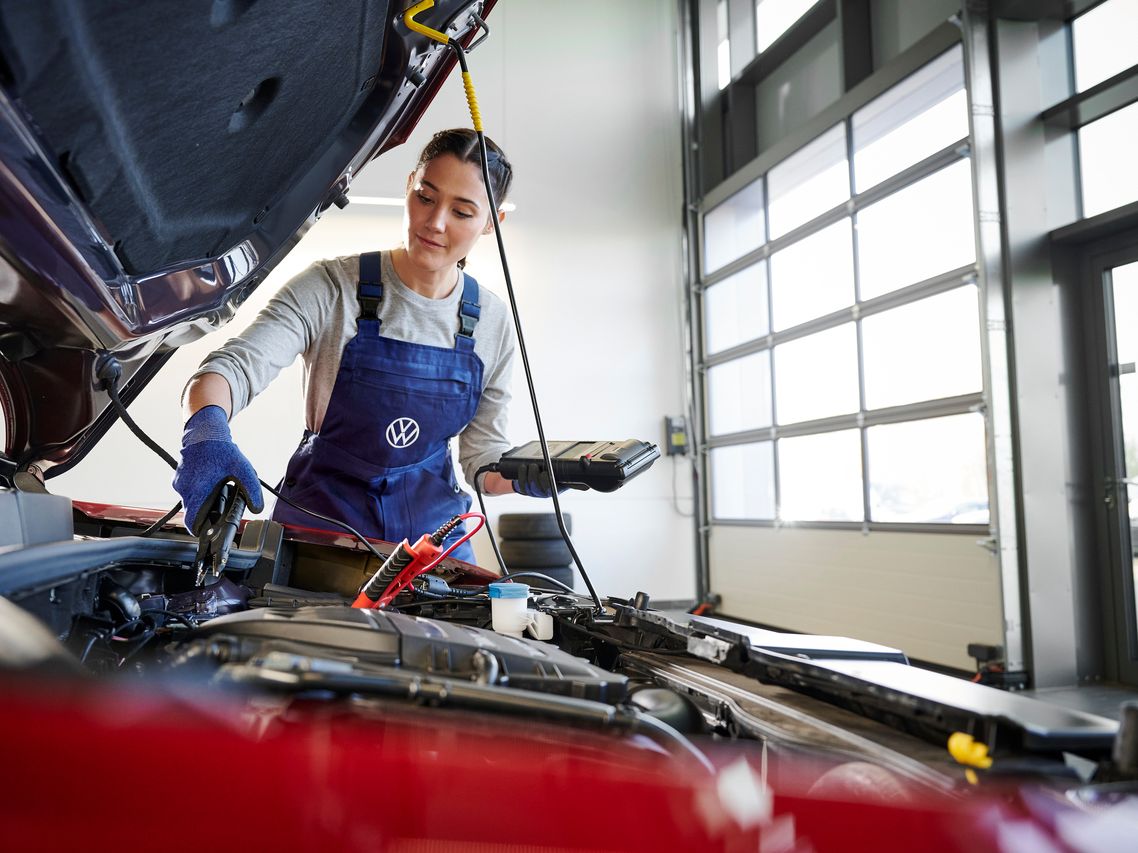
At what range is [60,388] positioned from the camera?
1170 millimetres

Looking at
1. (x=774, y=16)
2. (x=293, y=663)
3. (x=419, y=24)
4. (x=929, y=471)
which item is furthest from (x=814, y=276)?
(x=293, y=663)

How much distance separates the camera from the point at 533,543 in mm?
6102

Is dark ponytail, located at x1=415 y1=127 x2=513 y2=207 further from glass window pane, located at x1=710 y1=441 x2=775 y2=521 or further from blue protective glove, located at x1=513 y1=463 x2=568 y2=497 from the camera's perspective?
glass window pane, located at x1=710 y1=441 x2=775 y2=521

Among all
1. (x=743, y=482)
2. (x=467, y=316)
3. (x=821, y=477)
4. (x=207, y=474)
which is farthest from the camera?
(x=743, y=482)

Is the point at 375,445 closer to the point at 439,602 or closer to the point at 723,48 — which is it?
the point at 439,602

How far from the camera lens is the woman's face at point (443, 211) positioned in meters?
1.82

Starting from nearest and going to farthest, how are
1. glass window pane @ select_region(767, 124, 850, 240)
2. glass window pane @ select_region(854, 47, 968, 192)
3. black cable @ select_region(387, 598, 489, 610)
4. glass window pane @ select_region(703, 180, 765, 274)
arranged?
1. black cable @ select_region(387, 598, 489, 610)
2. glass window pane @ select_region(854, 47, 968, 192)
3. glass window pane @ select_region(767, 124, 850, 240)
4. glass window pane @ select_region(703, 180, 765, 274)

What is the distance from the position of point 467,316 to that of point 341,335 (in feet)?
1.00

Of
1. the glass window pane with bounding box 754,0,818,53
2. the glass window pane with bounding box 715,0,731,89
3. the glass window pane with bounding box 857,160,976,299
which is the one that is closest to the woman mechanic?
the glass window pane with bounding box 857,160,976,299

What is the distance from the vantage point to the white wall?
22.0 ft

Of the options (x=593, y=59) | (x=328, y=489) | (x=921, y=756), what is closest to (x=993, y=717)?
(x=921, y=756)

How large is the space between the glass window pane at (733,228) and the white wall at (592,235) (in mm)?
314

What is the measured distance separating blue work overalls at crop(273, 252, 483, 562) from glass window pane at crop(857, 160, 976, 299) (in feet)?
11.1

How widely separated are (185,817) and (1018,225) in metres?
4.63
